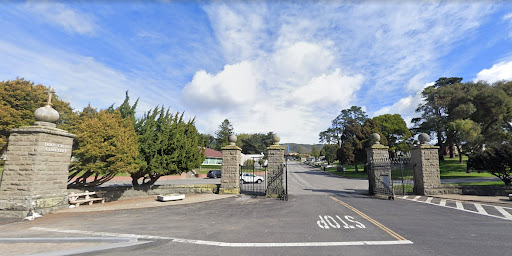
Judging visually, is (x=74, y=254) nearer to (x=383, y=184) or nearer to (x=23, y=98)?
(x=383, y=184)

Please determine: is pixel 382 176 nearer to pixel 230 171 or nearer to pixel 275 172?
pixel 275 172

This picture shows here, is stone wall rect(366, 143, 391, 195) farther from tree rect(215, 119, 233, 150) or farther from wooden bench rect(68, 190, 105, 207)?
tree rect(215, 119, 233, 150)

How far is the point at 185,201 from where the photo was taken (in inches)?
431

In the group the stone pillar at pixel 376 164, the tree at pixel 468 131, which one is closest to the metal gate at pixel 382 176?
the stone pillar at pixel 376 164

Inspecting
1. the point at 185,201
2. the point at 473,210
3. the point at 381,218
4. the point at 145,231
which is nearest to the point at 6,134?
the point at 185,201

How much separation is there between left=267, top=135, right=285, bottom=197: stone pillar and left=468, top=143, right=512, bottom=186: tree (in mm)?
12024

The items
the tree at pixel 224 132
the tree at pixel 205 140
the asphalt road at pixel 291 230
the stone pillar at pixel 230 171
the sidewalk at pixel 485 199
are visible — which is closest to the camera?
the asphalt road at pixel 291 230

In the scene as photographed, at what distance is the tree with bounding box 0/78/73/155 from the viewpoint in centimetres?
1379

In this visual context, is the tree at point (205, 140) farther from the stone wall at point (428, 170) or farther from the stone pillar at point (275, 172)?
the stone wall at point (428, 170)

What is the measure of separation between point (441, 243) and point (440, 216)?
3.46 metres

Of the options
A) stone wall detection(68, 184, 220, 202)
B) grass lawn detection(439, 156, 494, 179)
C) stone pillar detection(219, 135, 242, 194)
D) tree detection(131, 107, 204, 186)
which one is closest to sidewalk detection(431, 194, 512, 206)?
stone pillar detection(219, 135, 242, 194)

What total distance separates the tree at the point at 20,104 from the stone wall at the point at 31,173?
221 inches

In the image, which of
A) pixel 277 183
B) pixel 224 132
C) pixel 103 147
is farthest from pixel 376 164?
pixel 224 132

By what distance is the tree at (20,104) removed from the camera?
45.3ft
